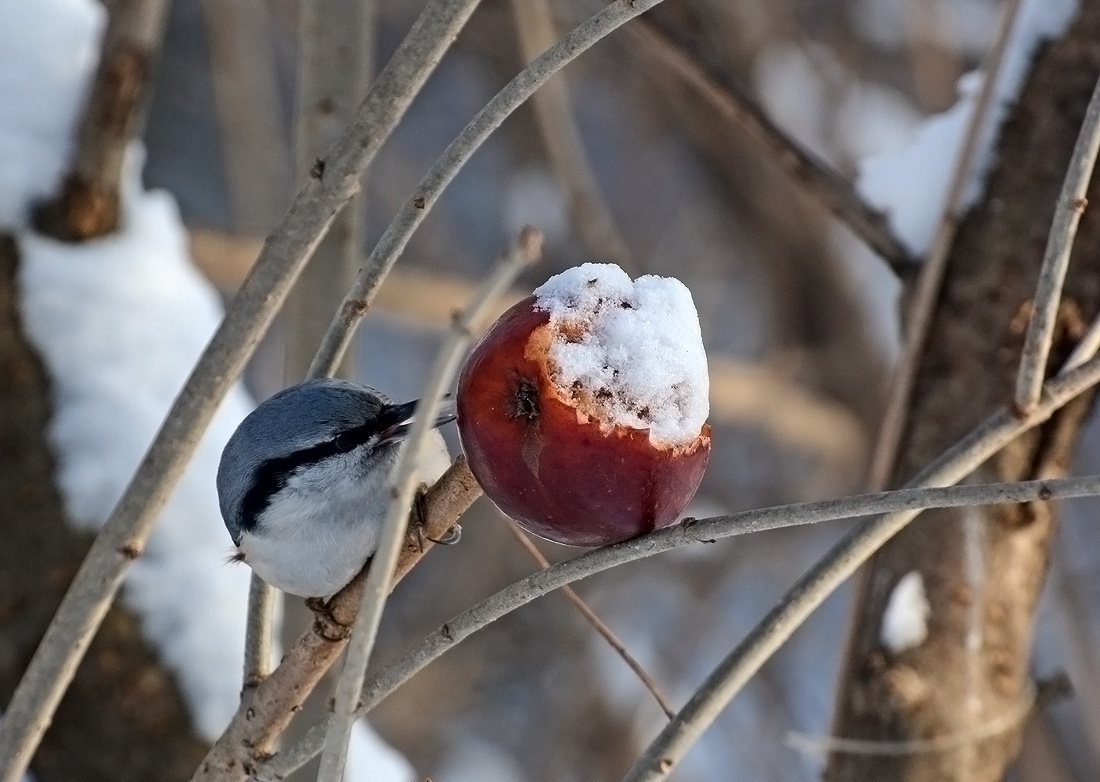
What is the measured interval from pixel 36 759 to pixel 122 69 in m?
0.88

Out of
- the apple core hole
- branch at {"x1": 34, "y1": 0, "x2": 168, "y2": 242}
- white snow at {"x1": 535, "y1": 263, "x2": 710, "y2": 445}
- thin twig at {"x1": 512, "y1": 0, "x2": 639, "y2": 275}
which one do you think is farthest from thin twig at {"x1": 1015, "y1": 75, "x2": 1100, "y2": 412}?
thin twig at {"x1": 512, "y1": 0, "x2": 639, "y2": 275}

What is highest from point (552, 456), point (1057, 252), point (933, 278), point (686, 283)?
point (686, 283)

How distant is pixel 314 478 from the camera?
3.07ft

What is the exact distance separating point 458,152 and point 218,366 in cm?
27

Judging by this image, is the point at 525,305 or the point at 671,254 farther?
the point at 671,254

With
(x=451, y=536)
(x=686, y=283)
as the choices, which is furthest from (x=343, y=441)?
(x=686, y=283)

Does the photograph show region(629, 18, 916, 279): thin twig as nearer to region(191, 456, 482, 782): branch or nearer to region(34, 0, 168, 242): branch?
region(34, 0, 168, 242): branch

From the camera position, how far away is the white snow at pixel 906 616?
1294mm

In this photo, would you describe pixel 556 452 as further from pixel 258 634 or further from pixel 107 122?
pixel 107 122

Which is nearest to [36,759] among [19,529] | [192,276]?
[19,529]

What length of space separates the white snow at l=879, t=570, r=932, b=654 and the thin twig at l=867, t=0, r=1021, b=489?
4.7 inches

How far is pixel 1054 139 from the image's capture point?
1.32 m

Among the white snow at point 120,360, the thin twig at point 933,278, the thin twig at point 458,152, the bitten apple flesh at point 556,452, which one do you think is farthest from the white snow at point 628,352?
the white snow at point 120,360

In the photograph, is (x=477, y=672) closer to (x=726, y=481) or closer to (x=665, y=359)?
(x=726, y=481)
